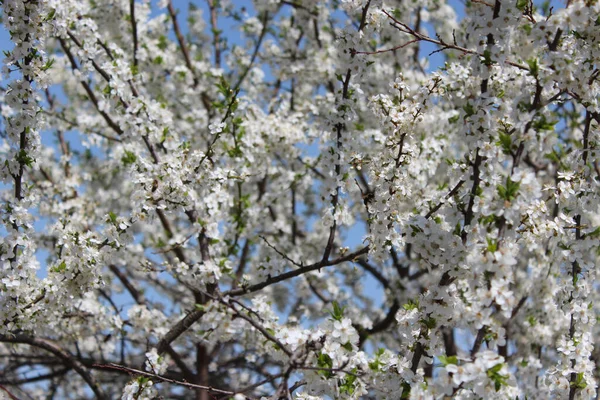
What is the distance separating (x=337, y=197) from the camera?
4.48 meters

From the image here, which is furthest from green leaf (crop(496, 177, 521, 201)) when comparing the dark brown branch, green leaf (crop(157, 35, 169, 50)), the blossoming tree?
green leaf (crop(157, 35, 169, 50))

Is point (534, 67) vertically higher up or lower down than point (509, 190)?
higher up

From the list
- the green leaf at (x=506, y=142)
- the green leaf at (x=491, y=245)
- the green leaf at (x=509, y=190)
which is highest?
the green leaf at (x=506, y=142)

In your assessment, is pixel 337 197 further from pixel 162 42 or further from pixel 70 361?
pixel 162 42

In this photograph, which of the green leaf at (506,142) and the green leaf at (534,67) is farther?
the green leaf at (534,67)

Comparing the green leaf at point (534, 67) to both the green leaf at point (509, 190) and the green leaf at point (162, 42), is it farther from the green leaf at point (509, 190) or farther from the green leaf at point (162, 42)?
the green leaf at point (162, 42)

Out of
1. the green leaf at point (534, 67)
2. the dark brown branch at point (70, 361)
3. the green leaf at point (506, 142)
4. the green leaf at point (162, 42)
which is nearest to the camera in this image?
the green leaf at point (506, 142)

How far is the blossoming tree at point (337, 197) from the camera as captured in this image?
3088 mm

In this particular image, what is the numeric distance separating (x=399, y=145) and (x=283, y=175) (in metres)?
3.22

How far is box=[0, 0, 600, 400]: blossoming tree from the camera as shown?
309 centimetres

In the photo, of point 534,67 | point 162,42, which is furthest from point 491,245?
point 162,42

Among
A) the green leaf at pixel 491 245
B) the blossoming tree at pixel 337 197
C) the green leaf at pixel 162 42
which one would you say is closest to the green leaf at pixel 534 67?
the blossoming tree at pixel 337 197

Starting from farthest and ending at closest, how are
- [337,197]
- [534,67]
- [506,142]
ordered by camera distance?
[337,197] < [534,67] < [506,142]

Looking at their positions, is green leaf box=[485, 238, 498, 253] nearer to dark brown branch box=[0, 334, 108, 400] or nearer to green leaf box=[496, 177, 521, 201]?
green leaf box=[496, 177, 521, 201]
